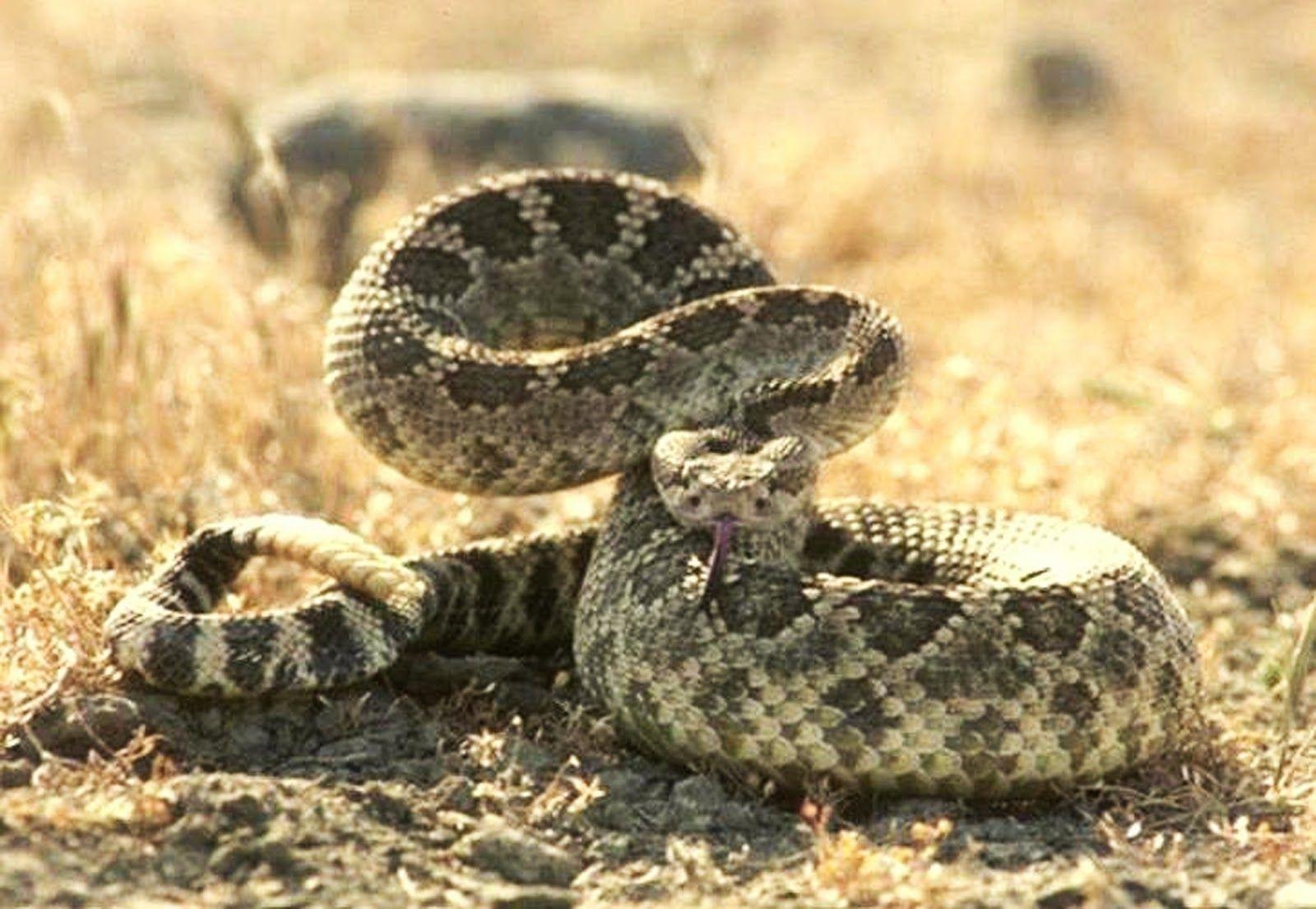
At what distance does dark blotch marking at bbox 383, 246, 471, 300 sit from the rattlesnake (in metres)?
0.01

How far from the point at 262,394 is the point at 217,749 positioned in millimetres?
2668

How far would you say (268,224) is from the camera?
11328 mm

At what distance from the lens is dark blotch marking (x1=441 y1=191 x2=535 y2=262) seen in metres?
7.50

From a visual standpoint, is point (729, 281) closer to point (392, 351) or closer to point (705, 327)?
point (705, 327)

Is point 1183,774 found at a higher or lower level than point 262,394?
lower

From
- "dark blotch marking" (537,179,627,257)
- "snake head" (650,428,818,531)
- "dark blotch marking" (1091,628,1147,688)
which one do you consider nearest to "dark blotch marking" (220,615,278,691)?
"snake head" (650,428,818,531)

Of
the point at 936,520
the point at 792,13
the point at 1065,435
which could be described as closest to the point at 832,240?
the point at 1065,435

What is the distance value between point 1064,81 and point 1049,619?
12.6 m

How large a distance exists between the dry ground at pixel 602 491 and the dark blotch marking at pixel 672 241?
96cm

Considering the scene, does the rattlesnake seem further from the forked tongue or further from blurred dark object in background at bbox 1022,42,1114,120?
blurred dark object in background at bbox 1022,42,1114,120

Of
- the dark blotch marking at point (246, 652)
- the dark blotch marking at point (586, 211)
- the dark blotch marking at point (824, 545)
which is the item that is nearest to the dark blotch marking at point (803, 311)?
the dark blotch marking at point (824, 545)

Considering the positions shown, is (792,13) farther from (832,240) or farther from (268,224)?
(268,224)

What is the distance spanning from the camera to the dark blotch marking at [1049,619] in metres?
5.76

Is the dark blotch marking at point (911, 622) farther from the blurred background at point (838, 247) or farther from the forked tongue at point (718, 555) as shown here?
the blurred background at point (838, 247)
